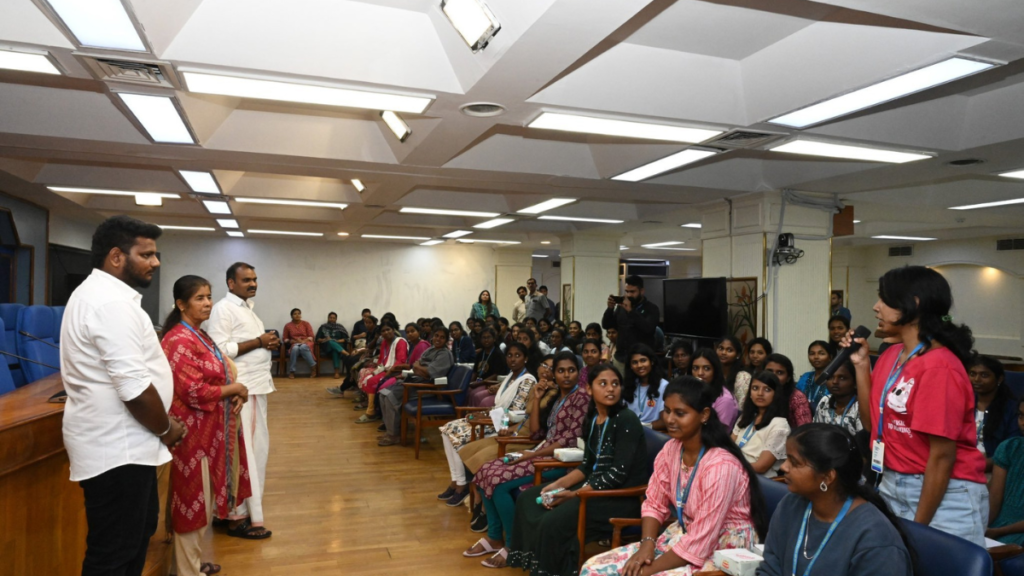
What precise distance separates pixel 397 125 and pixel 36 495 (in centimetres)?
296

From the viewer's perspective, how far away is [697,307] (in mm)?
6805

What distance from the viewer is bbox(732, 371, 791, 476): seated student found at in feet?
10.9

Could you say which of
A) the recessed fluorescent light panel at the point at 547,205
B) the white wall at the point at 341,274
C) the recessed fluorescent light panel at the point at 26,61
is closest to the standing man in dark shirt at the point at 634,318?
the recessed fluorescent light panel at the point at 547,205

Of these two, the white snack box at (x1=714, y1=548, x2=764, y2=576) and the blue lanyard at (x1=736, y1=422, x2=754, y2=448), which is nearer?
the white snack box at (x1=714, y1=548, x2=764, y2=576)

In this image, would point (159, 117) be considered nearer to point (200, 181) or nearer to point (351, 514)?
point (200, 181)

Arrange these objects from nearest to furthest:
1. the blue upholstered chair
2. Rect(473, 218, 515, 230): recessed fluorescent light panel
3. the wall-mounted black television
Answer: the blue upholstered chair, the wall-mounted black television, Rect(473, 218, 515, 230): recessed fluorescent light panel

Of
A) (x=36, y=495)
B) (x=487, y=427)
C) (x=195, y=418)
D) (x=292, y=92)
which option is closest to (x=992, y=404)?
(x=487, y=427)

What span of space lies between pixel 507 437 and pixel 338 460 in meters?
2.44

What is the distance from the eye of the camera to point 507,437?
170 inches

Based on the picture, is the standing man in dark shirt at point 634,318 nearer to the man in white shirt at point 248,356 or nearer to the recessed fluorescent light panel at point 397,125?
the recessed fluorescent light panel at point 397,125

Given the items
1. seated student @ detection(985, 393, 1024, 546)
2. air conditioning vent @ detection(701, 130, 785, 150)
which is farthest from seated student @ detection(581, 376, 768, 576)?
air conditioning vent @ detection(701, 130, 785, 150)

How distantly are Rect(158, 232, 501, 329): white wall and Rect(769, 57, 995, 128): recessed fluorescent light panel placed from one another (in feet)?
34.6

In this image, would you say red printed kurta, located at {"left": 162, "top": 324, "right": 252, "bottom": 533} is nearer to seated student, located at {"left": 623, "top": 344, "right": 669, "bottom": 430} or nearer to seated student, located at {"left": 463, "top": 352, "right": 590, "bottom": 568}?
seated student, located at {"left": 463, "top": 352, "right": 590, "bottom": 568}

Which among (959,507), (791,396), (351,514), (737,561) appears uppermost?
(791,396)
